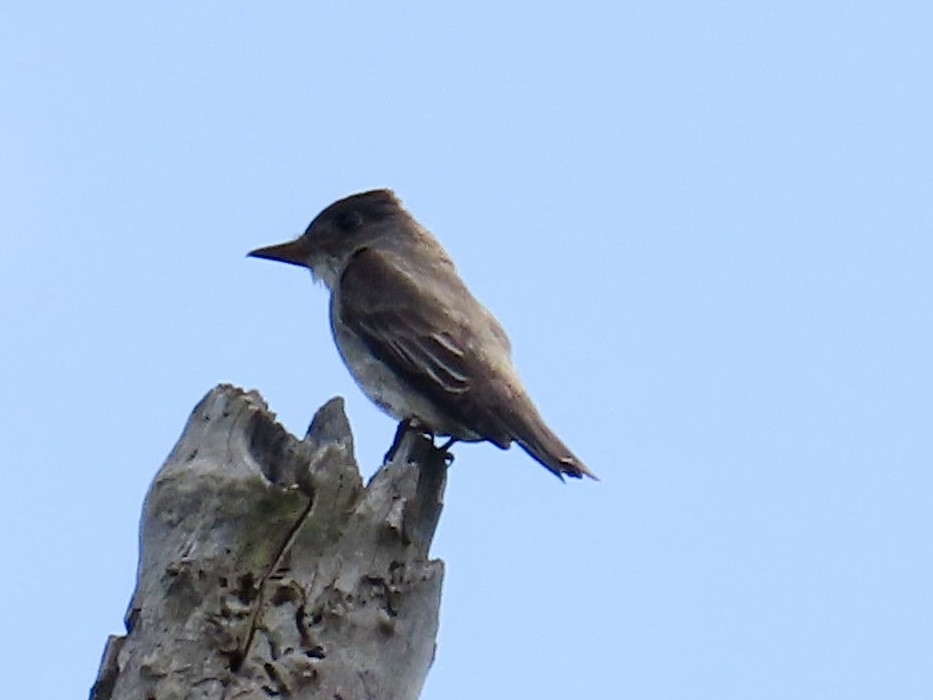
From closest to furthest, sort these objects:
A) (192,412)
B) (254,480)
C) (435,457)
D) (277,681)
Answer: (277,681)
(254,480)
(192,412)
(435,457)

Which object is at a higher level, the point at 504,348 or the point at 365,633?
the point at 504,348

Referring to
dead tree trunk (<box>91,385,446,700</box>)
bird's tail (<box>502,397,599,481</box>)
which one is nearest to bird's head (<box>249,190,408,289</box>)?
bird's tail (<box>502,397,599,481</box>)

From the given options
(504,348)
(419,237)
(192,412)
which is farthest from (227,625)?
(419,237)

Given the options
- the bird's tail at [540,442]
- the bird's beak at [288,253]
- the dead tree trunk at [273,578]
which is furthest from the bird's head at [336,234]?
the dead tree trunk at [273,578]

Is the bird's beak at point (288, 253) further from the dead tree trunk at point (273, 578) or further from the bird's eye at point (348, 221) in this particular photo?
the dead tree trunk at point (273, 578)

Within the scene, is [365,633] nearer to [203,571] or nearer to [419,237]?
[203,571]
